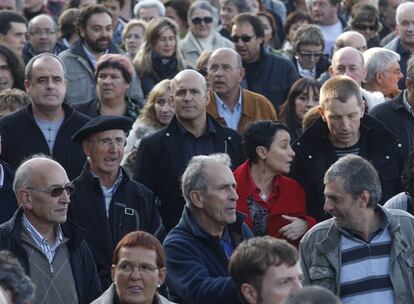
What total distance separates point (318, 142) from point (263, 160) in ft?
1.61

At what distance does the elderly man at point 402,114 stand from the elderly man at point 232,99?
135 centimetres

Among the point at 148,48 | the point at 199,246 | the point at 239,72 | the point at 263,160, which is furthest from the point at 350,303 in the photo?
the point at 148,48

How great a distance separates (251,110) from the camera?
13.2 m

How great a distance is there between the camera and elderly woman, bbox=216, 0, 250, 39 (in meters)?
17.8

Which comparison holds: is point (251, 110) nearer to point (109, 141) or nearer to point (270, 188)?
point (270, 188)

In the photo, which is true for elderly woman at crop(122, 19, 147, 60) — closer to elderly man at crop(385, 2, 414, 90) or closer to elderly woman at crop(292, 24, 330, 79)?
elderly woman at crop(292, 24, 330, 79)

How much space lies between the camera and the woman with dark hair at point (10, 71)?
545 inches

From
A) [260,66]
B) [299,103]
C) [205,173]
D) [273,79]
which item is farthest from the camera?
[260,66]

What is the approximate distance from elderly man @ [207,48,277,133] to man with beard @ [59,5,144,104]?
124 centimetres

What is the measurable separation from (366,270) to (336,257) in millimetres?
206

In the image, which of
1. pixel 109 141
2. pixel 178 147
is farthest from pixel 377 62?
pixel 109 141

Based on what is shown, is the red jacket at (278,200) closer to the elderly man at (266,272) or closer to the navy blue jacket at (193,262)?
the navy blue jacket at (193,262)

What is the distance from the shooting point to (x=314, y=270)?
9242 mm

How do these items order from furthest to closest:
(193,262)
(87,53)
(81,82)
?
(87,53) < (81,82) < (193,262)
